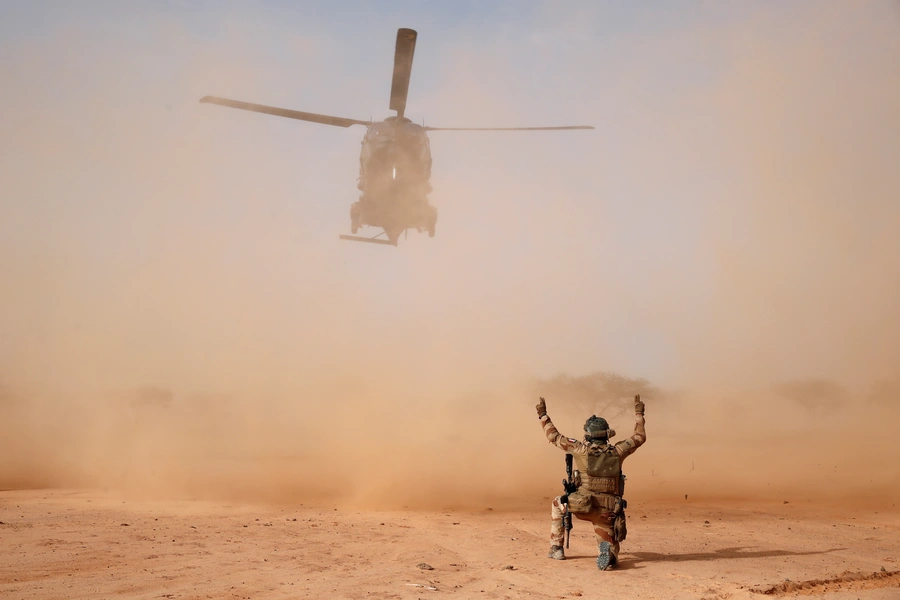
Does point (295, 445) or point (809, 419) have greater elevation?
point (809, 419)

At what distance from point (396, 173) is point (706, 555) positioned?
9.74 m

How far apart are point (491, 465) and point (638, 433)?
12.5m

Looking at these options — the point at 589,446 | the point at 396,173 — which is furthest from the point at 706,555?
the point at 396,173

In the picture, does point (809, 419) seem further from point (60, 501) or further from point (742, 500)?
point (60, 501)

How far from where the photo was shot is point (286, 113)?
14266mm

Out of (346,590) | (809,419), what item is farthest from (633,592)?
(809,419)

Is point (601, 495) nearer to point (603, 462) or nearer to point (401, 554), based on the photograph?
point (603, 462)

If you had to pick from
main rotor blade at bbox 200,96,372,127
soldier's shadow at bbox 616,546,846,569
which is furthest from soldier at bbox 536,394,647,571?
main rotor blade at bbox 200,96,372,127

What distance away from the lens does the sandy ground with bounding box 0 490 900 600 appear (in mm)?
6262

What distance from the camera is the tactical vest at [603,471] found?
7.36m

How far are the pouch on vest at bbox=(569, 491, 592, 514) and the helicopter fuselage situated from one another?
9122 millimetres

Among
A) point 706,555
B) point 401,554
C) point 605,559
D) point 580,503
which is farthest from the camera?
point 706,555

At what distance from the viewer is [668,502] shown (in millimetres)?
14555

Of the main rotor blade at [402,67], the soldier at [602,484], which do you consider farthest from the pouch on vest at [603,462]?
the main rotor blade at [402,67]
